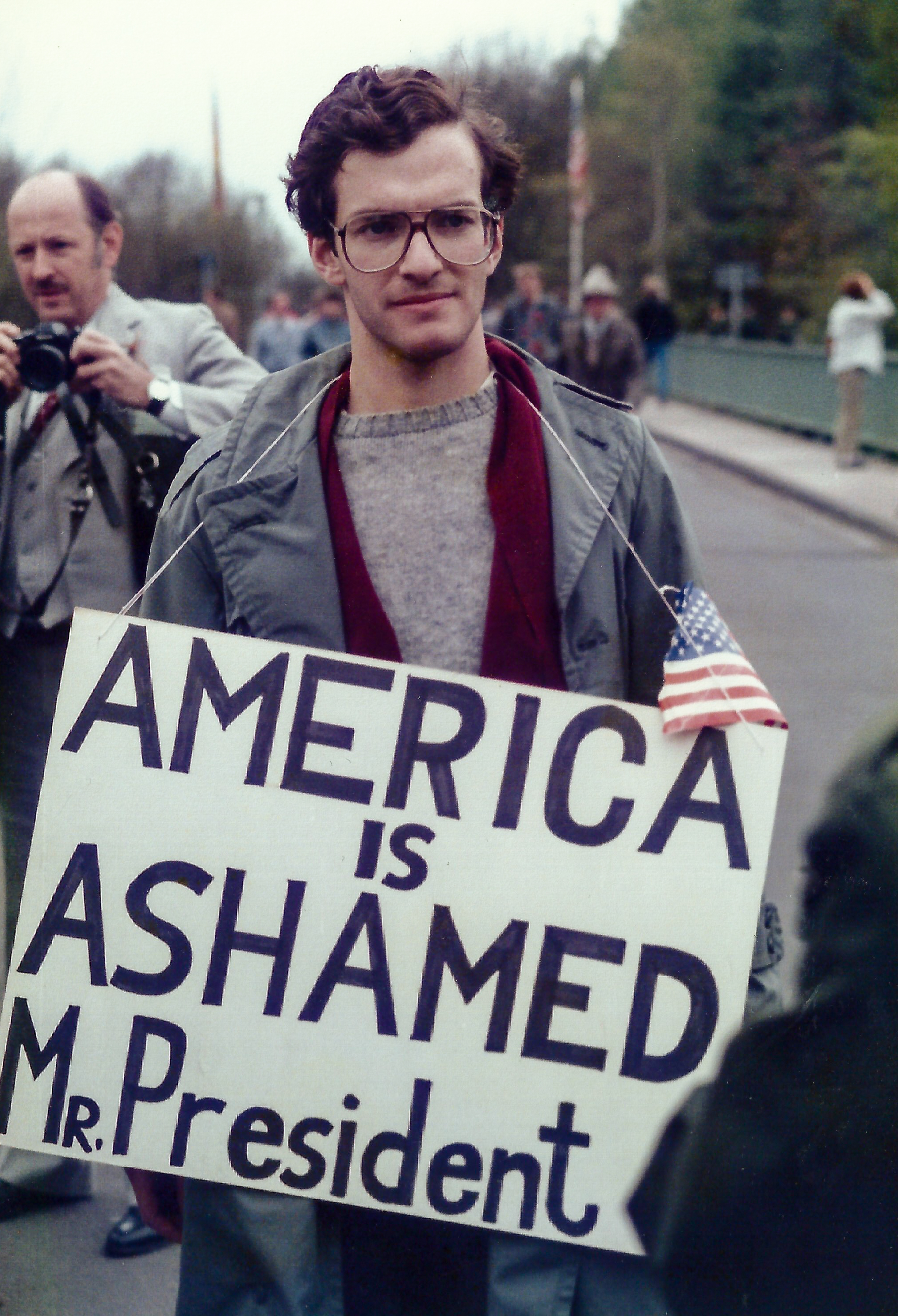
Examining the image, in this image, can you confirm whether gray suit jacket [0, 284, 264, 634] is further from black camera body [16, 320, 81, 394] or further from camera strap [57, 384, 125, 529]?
black camera body [16, 320, 81, 394]

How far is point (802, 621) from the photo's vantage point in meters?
9.08

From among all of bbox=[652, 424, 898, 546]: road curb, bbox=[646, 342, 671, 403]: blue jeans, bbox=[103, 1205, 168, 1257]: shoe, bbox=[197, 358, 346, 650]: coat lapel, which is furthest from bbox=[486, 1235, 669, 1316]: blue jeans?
bbox=[646, 342, 671, 403]: blue jeans

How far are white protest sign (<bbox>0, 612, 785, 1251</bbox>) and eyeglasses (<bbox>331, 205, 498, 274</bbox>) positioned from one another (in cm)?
45

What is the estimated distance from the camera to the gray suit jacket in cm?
301

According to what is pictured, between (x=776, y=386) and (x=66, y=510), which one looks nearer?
(x=66, y=510)

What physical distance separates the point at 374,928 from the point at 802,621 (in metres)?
7.62

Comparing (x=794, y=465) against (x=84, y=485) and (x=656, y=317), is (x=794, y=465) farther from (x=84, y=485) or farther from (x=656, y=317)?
(x=84, y=485)

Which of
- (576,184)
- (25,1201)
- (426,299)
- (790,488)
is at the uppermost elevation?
(576,184)

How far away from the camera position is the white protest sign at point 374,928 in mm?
1705

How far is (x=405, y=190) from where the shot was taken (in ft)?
6.03

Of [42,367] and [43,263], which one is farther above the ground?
[43,263]

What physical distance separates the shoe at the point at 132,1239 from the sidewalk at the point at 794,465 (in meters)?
7.68

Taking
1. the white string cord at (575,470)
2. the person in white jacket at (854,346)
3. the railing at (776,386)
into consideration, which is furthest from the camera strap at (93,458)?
the railing at (776,386)

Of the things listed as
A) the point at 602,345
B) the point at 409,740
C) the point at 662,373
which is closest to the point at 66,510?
the point at 409,740
